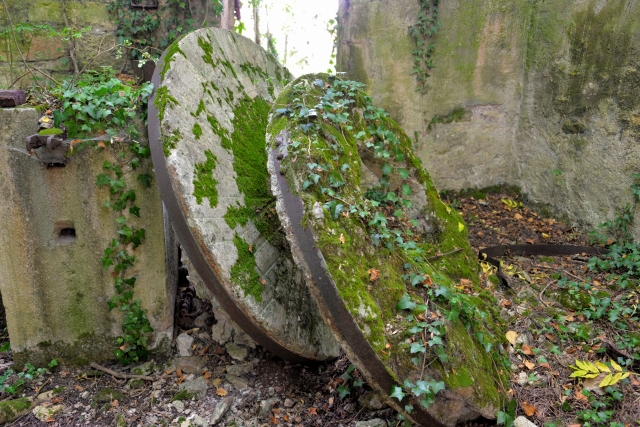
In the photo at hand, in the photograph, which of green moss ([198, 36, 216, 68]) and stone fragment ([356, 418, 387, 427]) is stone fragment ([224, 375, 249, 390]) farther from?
green moss ([198, 36, 216, 68])

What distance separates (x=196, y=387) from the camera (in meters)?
2.68

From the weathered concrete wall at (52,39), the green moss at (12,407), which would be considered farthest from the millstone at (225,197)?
the weathered concrete wall at (52,39)

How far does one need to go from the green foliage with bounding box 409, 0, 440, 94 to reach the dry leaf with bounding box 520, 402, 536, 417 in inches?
146

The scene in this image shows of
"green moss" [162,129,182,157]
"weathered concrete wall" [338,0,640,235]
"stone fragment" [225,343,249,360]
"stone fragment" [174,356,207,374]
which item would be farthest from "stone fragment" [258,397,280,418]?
"weathered concrete wall" [338,0,640,235]

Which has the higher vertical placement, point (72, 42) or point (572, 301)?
point (72, 42)

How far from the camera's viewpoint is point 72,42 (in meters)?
4.28

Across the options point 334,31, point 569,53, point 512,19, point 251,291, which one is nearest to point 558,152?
point 569,53

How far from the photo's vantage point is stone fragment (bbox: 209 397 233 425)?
243 cm

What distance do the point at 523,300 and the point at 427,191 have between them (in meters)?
1.07

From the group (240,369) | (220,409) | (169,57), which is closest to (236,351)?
(240,369)

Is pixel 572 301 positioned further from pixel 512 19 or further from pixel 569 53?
pixel 512 19

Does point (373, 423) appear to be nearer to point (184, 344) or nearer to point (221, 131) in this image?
point (184, 344)

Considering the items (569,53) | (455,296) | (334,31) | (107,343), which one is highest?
(334,31)

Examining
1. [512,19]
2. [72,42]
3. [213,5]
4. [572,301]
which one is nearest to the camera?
[572,301]
